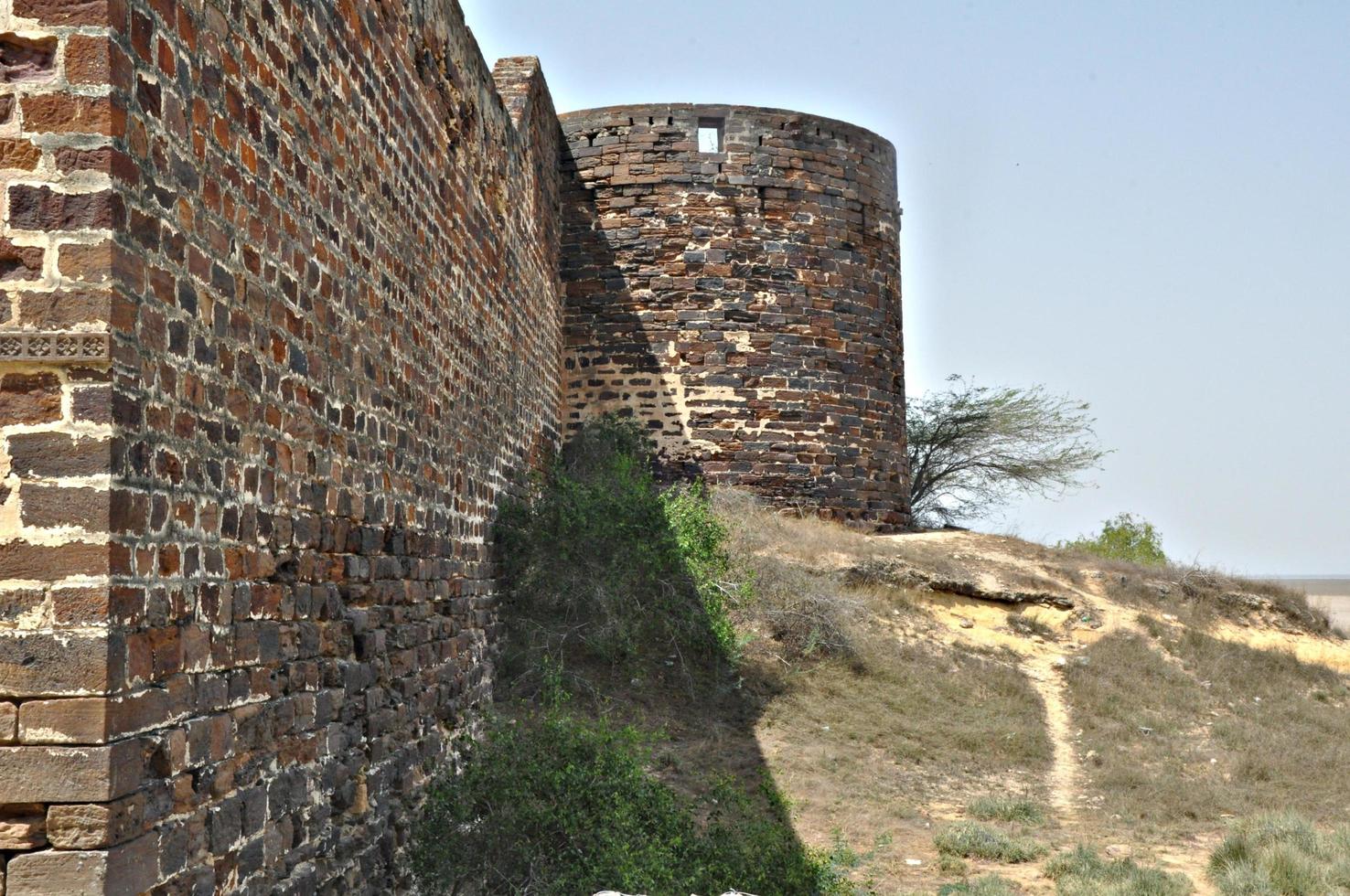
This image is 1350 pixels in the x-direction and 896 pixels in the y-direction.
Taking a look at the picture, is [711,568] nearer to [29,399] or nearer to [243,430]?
[243,430]

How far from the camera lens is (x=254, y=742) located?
413 cm

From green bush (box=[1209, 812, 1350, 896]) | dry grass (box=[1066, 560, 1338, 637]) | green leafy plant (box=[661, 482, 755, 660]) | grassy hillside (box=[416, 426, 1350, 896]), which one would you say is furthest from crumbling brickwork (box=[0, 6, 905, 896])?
dry grass (box=[1066, 560, 1338, 637])

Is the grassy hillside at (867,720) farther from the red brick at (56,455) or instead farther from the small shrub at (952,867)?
the red brick at (56,455)

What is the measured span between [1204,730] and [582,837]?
7.36 m

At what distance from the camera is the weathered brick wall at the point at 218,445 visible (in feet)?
10.3

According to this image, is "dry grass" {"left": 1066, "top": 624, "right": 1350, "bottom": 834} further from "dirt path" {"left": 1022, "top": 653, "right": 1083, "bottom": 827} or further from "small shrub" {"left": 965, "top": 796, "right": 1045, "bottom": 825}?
"small shrub" {"left": 965, "top": 796, "right": 1045, "bottom": 825}

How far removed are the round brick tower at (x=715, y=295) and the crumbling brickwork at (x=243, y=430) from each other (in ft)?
13.7

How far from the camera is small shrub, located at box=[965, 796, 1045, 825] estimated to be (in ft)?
27.6

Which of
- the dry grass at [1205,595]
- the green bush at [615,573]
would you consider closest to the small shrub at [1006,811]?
the green bush at [615,573]

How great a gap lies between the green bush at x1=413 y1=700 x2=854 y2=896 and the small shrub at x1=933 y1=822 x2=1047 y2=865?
1357 mm

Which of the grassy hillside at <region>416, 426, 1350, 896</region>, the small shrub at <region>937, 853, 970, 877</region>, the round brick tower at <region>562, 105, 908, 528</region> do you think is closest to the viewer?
the grassy hillside at <region>416, 426, 1350, 896</region>

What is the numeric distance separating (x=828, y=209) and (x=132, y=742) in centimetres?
1245

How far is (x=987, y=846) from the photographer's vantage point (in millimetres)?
7699

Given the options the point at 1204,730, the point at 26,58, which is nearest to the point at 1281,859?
the point at 1204,730
